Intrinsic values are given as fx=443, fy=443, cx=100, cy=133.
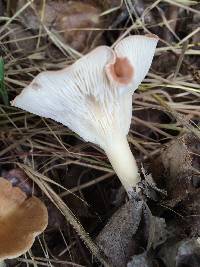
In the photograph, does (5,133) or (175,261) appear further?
(5,133)

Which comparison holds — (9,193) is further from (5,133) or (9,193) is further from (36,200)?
(5,133)

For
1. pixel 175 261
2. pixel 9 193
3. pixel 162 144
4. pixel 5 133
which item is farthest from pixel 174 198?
pixel 5 133

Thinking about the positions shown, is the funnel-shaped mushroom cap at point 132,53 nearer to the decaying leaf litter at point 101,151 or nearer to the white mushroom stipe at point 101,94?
the white mushroom stipe at point 101,94

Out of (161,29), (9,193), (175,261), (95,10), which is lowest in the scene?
(175,261)

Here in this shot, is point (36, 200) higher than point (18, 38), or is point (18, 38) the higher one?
point (18, 38)

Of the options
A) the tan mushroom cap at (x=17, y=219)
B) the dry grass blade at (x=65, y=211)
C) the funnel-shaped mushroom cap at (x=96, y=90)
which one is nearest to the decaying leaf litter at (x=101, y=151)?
the dry grass blade at (x=65, y=211)

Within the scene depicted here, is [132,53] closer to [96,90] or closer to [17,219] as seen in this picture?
[96,90]

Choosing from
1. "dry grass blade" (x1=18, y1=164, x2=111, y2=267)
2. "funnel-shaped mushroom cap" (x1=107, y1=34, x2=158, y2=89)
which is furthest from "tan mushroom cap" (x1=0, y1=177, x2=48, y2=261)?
"funnel-shaped mushroom cap" (x1=107, y1=34, x2=158, y2=89)
